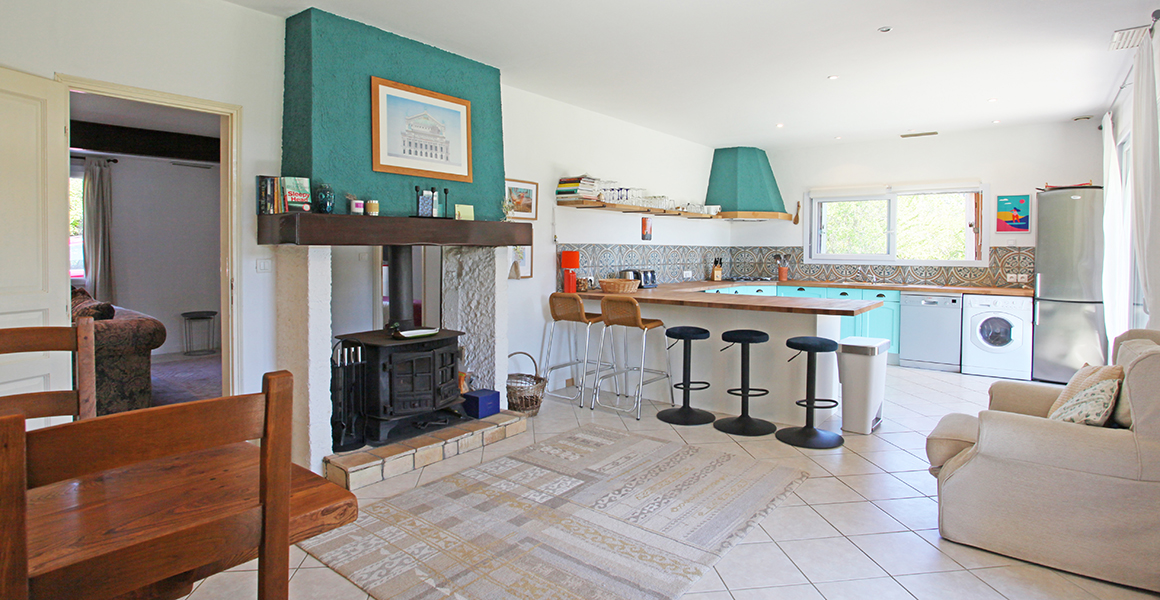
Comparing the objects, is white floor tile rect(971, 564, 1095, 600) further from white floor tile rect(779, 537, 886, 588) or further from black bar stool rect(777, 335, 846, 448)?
black bar stool rect(777, 335, 846, 448)

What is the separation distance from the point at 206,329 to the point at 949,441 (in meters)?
8.05

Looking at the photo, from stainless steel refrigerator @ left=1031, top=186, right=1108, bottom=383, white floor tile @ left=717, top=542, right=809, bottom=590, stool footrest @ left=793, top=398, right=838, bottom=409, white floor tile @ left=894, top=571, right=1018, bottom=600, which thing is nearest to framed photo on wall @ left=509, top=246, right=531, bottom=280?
stool footrest @ left=793, top=398, right=838, bottom=409

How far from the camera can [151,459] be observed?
904mm

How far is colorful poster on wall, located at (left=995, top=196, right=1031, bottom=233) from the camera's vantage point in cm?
646

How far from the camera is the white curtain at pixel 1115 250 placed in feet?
14.2

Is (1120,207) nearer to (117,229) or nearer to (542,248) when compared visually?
(542,248)

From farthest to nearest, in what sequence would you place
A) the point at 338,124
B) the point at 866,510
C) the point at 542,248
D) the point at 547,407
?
the point at 542,248
the point at 547,407
the point at 338,124
the point at 866,510

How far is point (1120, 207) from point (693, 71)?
330cm

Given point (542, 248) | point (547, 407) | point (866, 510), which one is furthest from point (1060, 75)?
point (547, 407)

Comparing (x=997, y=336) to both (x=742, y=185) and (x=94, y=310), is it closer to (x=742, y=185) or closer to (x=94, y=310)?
(x=742, y=185)

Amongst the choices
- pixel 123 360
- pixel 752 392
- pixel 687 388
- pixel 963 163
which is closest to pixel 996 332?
pixel 963 163

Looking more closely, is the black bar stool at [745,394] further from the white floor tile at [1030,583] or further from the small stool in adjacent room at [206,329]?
the small stool in adjacent room at [206,329]

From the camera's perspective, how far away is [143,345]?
441cm

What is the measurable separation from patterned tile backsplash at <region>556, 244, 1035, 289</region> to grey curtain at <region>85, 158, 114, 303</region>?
5409 millimetres
